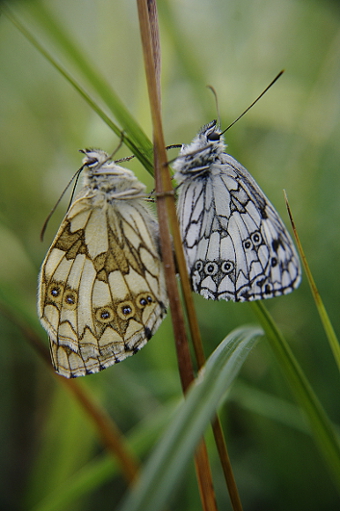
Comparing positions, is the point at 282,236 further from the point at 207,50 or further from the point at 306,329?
the point at 207,50

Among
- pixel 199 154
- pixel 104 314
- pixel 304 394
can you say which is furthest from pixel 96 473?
pixel 199 154

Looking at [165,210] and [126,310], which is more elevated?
[165,210]

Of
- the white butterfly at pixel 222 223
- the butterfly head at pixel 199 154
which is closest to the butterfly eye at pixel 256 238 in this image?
the white butterfly at pixel 222 223

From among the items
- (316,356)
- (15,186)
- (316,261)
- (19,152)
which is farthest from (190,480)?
(19,152)

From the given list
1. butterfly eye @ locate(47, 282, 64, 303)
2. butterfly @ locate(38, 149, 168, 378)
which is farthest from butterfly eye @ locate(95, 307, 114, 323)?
butterfly eye @ locate(47, 282, 64, 303)

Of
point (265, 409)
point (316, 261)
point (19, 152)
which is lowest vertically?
point (265, 409)

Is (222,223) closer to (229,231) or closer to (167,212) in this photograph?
(229,231)

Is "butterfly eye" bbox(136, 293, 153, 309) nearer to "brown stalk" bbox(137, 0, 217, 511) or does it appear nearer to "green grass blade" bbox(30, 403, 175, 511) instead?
"brown stalk" bbox(137, 0, 217, 511)
